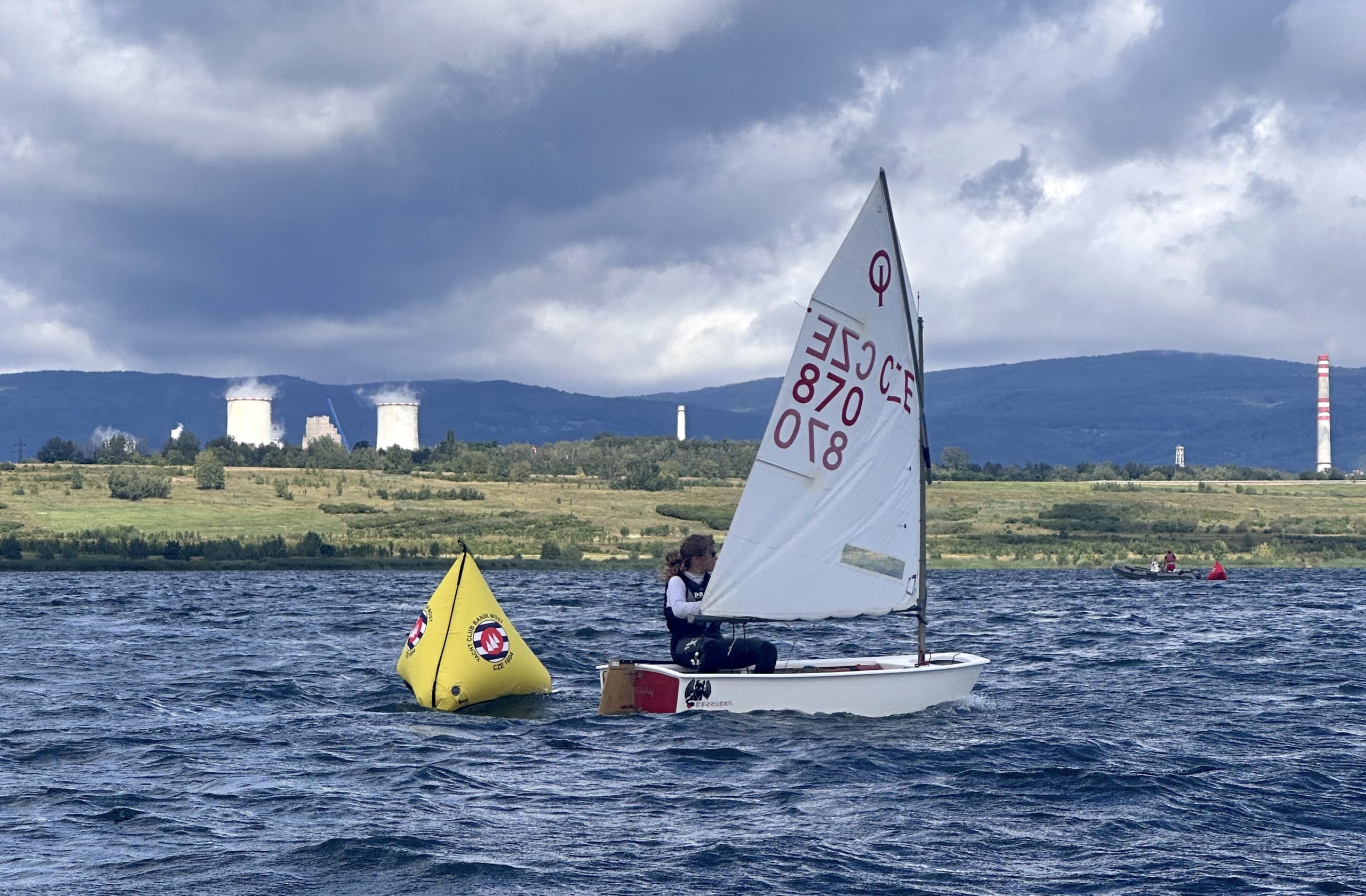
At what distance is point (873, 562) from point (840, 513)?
0.91 m

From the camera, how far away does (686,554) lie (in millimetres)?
22531

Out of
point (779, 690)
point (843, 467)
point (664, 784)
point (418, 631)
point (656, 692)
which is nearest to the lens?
point (664, 784)

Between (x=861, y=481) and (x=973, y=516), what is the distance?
84743mm

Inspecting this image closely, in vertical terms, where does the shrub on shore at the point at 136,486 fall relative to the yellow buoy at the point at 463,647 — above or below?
above

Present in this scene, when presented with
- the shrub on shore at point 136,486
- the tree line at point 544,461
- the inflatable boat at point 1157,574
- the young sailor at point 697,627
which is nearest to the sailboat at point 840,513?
the young sailor at point 697,627

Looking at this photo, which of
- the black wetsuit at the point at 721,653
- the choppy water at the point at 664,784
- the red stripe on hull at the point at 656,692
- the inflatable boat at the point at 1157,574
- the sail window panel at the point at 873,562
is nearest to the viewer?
the choppy water at the point at 664,784

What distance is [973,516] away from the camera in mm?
105562

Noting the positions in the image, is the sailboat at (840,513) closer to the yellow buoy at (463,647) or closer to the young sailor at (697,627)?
the young sailor at (697,627)

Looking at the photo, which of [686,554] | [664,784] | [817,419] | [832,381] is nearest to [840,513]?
[817,419]

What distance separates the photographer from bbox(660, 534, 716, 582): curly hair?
73.6ft

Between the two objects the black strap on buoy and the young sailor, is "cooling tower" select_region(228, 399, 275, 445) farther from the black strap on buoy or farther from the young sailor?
the young sailor

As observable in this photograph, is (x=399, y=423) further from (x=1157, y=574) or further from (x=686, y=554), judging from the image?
(x=686, y=554)

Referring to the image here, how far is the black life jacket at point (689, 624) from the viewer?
73.3ft

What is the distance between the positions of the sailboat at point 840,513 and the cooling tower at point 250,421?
413 feet
